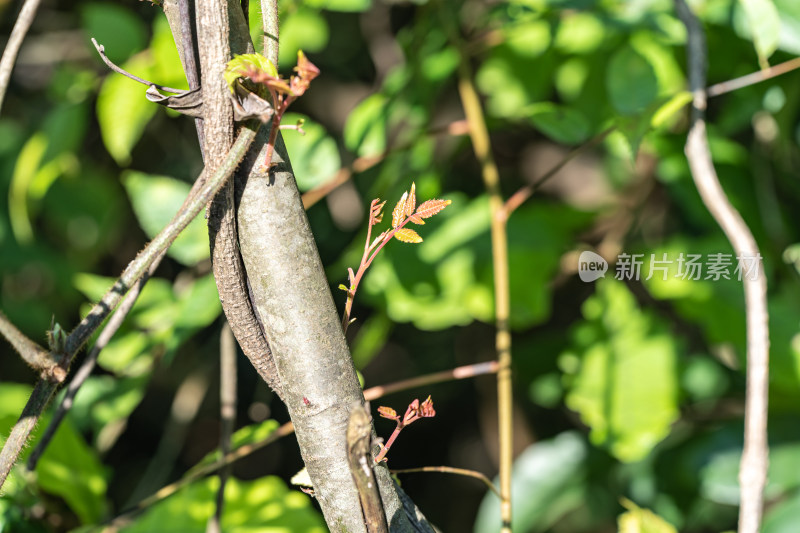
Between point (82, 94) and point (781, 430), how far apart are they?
4.65 feet

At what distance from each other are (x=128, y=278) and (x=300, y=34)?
97 cm

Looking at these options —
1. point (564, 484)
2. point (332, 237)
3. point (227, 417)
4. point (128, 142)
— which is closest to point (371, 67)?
point (332, 237)

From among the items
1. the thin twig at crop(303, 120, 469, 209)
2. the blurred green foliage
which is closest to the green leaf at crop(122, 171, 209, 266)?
the blurred green foliage

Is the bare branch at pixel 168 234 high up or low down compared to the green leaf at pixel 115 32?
down

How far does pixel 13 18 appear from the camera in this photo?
1781mm

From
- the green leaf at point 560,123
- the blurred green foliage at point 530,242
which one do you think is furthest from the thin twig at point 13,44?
the green leaf at point 560,123

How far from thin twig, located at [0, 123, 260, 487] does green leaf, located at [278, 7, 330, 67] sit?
81cm

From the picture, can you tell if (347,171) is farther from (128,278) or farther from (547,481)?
(547,481)

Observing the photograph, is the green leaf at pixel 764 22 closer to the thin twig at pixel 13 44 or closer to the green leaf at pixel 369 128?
the green leaf at pixel 369 128

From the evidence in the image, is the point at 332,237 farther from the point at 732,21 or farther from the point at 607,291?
the point at 732,21

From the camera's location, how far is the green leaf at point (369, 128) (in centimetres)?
101

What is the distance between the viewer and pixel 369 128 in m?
1.03

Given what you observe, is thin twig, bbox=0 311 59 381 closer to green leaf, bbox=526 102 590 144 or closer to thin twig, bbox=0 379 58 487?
thin twig, bbox=0 379 58 487

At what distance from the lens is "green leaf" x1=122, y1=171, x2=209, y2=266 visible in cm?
100
